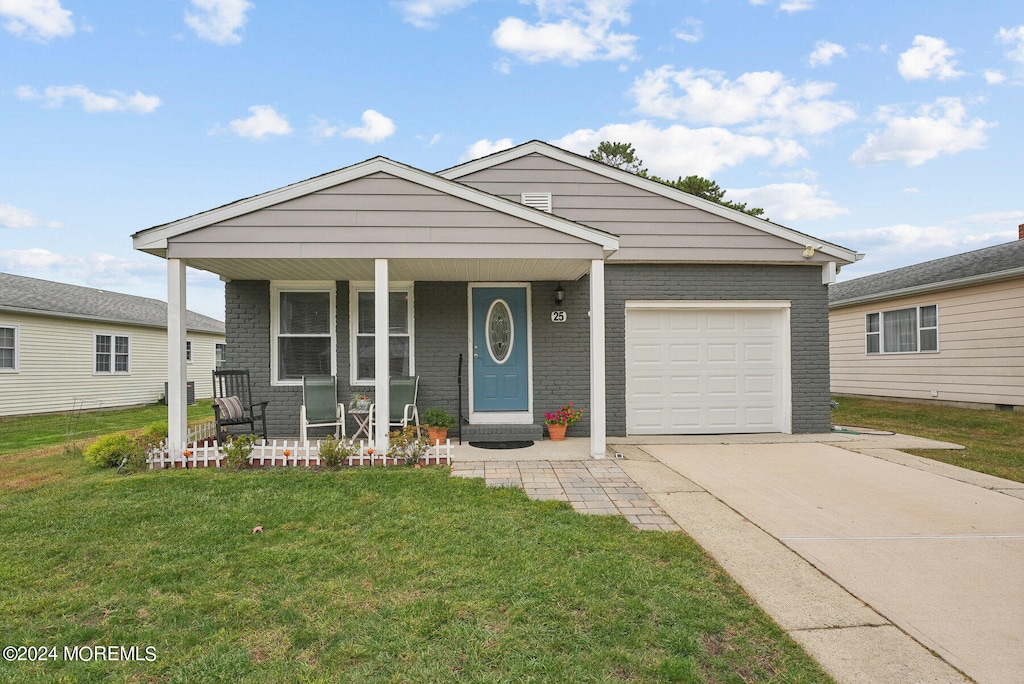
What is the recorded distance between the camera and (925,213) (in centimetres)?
1278

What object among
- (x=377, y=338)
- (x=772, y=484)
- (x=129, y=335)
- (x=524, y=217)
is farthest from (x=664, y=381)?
(x=129, y=335)

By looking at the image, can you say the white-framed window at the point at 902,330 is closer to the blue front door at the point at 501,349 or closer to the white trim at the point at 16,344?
the blue front door at the point at 501,349

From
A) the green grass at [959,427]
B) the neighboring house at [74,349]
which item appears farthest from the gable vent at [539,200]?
the neighboring house at [74,349]

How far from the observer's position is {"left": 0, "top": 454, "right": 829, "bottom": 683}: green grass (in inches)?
86.4

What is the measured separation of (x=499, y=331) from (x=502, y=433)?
1603mm

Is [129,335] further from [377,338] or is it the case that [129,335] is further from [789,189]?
[789,189]

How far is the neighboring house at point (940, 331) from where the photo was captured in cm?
1030

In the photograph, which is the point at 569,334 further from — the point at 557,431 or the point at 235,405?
the point at 235,405

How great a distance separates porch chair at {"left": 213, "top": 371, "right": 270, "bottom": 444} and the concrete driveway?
16.4 ft

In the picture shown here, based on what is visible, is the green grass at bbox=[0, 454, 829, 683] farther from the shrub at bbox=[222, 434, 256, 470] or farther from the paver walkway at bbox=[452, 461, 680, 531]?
the shrub at bbox=[222, 434, 256, 470]

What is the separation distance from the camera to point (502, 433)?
7.29 metres

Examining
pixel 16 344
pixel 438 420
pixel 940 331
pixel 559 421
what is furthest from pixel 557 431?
pixel 16 344

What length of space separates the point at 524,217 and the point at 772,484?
156 inches

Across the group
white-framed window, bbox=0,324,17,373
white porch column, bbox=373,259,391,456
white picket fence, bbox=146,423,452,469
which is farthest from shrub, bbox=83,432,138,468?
white-framed window, bbox=0,324,17,373
